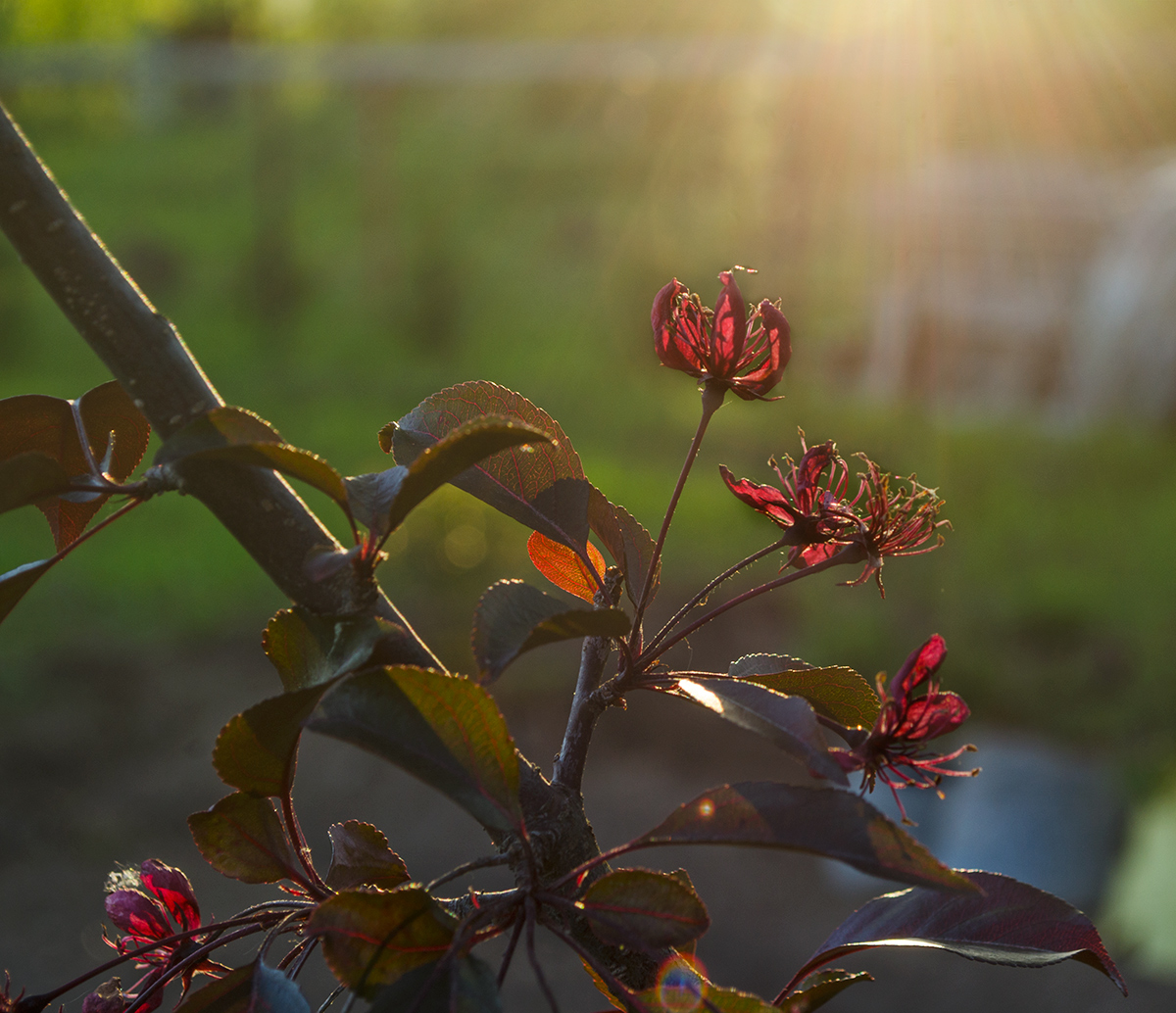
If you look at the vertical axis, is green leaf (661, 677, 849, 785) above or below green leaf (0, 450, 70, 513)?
below

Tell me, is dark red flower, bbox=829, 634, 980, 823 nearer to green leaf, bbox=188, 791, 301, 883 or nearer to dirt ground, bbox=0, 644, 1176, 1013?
green leaf, bbox=188, 791, 301, 883

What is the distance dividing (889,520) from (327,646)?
247 mm

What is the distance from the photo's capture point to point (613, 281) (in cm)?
654

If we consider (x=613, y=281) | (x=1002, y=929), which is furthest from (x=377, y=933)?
(x=613, y=281)

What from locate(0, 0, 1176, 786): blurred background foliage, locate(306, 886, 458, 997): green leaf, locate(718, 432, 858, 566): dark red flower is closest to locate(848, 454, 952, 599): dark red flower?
locate(718, 432, 858, 566): dark red flower

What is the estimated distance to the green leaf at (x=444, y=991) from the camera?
0.33 m

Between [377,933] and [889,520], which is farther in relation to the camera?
[889,520]

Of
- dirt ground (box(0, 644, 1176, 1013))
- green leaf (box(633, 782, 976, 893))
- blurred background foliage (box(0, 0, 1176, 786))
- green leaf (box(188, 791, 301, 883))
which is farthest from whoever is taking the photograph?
blurred background foliage (box(0, 0, 1176, 786))

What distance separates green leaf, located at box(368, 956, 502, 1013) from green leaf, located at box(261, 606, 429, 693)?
0.10m

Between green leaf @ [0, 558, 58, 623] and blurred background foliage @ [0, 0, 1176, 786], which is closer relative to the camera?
green leaf @ [0, 558, 58, 623]

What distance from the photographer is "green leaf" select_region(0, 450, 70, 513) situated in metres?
0.36

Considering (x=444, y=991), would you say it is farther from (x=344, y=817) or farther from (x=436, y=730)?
(x=344, y=817)

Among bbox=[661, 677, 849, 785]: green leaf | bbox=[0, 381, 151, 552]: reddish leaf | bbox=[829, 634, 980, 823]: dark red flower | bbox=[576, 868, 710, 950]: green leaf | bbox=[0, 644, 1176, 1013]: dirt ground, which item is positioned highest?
bbox=[0, 381, 151, 552]: reddish leaf

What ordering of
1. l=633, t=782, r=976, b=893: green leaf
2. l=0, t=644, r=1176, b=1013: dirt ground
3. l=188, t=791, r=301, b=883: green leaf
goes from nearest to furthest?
l=633, t=782, r=976, b=893: green leaf, l=188, t=791, r=301, b=883: green leaf, l=0, t=644, r=1176, b=1013: dirt ground
